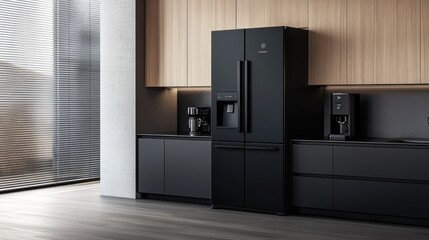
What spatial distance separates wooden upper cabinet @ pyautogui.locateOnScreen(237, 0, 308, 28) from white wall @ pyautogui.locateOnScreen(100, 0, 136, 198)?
130cm

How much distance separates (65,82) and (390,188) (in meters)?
4.66

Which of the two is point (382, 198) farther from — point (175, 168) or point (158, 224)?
point (175, 168)

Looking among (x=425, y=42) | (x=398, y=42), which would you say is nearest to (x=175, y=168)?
(x=398, y=42)

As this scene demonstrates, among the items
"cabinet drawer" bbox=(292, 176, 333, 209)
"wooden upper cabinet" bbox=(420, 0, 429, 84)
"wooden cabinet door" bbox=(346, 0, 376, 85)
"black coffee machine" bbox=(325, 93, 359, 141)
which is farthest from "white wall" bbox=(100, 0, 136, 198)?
"wooden upper cabinet" bbox=(420, 0, 429, 84)

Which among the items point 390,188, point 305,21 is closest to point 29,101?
point 305,21

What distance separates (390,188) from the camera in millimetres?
5809

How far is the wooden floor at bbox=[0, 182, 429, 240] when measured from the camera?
17.7 ft

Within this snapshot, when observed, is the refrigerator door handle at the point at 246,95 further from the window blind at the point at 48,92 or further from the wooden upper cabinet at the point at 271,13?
the window blind at the point at 48,92

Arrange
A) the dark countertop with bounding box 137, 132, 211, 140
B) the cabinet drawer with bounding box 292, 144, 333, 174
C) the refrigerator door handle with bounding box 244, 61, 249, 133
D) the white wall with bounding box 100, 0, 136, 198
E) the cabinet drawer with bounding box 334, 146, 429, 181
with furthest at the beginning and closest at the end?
1. the white wall with bounding box 100, 0, 136, 198
2. the dark countertop with bounding box 137, 132, 211, 140
3. the refrigerator door handle with bounding box 244, 61, 249, 133
4. the cabinet drawer with bounding box 292, 144, 333, 174
5. the cabinet drawer with bounding box 334, 146, 429, 181

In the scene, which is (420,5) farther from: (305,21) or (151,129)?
(151,129)

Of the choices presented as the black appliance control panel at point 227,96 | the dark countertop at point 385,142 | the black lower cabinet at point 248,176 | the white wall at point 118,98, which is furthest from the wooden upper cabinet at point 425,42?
the white wall at point 118,98

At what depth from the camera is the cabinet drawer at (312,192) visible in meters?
6.13

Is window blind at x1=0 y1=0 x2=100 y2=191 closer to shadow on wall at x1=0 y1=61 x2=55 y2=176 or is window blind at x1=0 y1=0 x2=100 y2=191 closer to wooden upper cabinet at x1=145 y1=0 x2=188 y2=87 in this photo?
shadow on wall at x1=0 y1=61 x2=55 y2=176

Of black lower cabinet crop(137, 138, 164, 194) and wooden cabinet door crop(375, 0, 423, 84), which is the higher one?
wooden cabinet door crop(375, 0, 423, 84)
